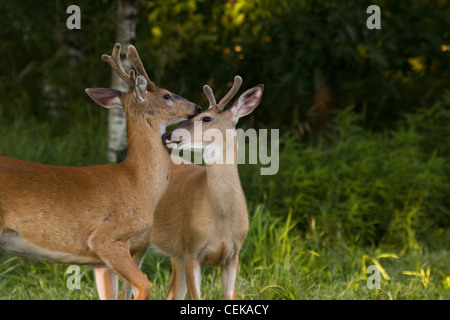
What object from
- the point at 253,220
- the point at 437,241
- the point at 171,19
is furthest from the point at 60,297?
the point at 171,19

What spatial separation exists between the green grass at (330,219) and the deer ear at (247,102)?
154 cm

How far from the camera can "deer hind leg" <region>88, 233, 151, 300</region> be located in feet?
8.85

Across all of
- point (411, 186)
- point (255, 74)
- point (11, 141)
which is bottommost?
point (411, 186)

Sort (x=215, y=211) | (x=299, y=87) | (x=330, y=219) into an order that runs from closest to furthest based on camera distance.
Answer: (x=215, y=211), (x=330, y=219), (x=299, y=87)

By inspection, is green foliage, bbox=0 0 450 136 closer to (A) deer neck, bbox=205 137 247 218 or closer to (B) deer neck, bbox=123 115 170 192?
(A) deer neck, bbox=205 137 247 218

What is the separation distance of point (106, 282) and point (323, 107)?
5968 mm

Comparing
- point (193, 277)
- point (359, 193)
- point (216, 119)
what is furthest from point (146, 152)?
point (359, 193)

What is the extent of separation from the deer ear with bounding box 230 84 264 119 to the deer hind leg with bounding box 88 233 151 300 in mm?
1030

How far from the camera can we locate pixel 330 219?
6.50 m

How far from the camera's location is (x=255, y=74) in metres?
8.80

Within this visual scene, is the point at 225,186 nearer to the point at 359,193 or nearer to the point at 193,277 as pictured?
the point at 193,277

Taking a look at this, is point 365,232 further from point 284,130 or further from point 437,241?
point 284,130

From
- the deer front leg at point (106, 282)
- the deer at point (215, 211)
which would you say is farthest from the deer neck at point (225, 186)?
the deer front leg at point (106, 282)
